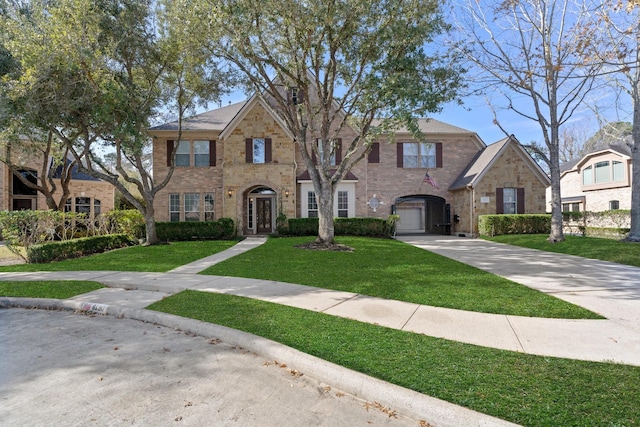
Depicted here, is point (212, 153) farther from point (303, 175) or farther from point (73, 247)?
point (73, 247)

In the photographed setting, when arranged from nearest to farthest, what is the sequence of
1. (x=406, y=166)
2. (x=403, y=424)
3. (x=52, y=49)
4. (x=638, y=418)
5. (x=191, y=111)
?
(x=638, y=418), (x=403, y=424), (x=52, y=49), (x=191, y=111), (x=406, y=166)

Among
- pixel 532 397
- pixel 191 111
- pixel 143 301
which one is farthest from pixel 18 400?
pixel 191 111

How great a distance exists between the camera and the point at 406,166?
71.8 feet

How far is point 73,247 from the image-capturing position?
1276cm

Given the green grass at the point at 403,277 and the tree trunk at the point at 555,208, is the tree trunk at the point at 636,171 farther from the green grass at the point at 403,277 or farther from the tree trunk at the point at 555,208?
the green grass at the point at 403,277

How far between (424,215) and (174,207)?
17484 mm

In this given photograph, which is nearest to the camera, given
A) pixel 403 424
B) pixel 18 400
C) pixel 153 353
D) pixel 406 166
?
pixel 403 424

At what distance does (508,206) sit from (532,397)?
19.5m

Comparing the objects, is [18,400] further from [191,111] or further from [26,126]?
[191,111]

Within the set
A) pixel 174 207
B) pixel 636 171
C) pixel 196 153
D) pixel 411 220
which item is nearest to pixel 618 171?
pixel 636 171

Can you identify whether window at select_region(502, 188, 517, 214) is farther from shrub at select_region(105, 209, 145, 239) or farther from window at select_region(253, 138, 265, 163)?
shrub at select_region(105, 209, 145, 239)

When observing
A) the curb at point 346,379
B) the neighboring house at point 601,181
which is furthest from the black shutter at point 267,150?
the neighboring house at point 601,181

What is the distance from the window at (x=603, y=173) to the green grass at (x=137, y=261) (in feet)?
94.4

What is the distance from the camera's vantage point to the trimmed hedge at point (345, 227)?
60.6 feet
